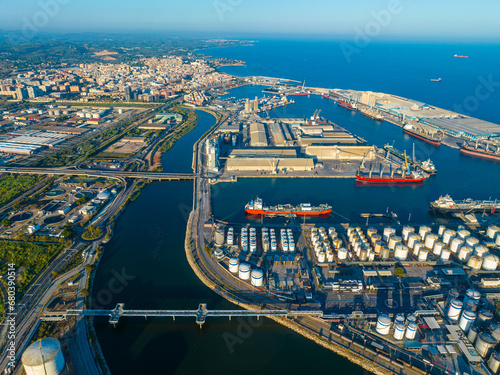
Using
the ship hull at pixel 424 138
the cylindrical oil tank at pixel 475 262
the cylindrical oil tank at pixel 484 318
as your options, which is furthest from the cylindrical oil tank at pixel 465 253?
the ship hull at pixel 424 138

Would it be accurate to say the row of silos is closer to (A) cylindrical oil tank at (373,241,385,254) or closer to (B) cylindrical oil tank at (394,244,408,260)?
(A) cylindrical oil tank at (373,241,385,254)

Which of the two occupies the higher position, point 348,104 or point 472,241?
point 348,104

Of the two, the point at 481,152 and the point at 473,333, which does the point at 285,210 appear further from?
the point at 481,152

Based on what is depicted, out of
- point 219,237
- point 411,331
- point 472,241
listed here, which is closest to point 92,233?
point 219,237

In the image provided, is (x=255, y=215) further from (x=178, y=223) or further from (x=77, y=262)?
(x=77, y=262)

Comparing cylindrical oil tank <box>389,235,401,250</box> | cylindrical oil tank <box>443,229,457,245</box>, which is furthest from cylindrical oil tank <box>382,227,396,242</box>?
cylindrical oil tank <box>443,229,457,245</box>
